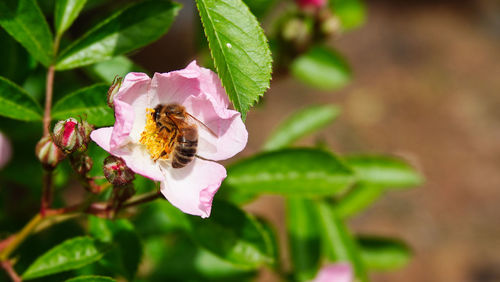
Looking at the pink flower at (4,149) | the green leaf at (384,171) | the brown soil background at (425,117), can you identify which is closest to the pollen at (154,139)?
the pink flower at (4,149)

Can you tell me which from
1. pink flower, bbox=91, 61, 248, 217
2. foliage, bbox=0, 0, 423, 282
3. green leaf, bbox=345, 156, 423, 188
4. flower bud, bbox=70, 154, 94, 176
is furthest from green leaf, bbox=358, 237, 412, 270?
flower bud, bbox=70, 154, 94, 176

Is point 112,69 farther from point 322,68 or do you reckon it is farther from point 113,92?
point 322,68

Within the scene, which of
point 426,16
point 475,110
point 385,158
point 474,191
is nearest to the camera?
point 385,158

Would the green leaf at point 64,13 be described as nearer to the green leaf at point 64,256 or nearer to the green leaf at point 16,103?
the green leaf at point 16,103

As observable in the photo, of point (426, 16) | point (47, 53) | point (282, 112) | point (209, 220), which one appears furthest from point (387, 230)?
point (47, 53)

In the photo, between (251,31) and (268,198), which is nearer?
(251,31)

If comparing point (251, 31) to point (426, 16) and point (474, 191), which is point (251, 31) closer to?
point (474, 191)

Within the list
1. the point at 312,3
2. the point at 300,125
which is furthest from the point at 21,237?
the point at 312,3
